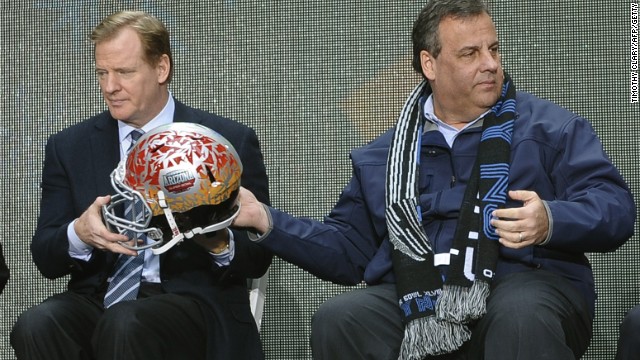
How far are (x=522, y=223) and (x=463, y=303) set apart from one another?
244 millimetres

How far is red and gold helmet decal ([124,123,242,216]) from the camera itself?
2324mm

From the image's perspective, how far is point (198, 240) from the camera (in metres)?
2.59

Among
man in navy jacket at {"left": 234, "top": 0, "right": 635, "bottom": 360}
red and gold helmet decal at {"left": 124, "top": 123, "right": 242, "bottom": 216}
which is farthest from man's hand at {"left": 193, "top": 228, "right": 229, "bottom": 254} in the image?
red and gold helmet decal at {"left": 124, "top": 123, "right": 242, "bottom": 216}

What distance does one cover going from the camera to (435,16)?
271cm

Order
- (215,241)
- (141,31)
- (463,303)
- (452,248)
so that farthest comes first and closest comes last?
(141,31)
(215,241)
(452,248)
(463,303)

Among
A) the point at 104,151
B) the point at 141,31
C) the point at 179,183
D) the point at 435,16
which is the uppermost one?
the point at 435,16

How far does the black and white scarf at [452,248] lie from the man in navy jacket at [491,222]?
4cm

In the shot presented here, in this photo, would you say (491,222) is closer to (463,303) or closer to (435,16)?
(463,303)

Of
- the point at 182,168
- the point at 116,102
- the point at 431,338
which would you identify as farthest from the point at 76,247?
the point at 431,338

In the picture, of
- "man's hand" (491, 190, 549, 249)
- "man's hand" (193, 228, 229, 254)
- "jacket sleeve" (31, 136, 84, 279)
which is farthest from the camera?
"jacket sleeve" (31, 136, 84, 279)

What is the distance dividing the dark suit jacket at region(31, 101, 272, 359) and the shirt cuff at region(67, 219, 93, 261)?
0.02 m

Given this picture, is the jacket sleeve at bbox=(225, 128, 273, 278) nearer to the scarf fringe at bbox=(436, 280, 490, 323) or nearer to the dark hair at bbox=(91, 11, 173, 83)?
the dark hair at bbox=(91, 11, 173, 83)

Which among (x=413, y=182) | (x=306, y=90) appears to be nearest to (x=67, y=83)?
(x=306, y=90)

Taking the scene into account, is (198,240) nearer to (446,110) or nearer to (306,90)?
Answer: (446,110)
